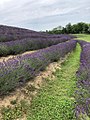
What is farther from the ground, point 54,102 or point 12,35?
point 12,35

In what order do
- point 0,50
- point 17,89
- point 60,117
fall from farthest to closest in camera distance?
point 0,50 < point 17,89 < point 60,117

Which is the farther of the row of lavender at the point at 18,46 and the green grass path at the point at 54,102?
the row of lavender at the point at 18,46

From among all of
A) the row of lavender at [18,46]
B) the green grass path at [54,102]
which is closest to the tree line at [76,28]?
the row of lavender at [18,46]

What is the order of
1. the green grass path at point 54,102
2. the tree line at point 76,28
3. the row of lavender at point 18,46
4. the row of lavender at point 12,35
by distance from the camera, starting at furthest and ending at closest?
the tree line at point 76,28, the row of lavender at point 12,35, the row of lavender at point 18,46, the green grass path at point 54,102

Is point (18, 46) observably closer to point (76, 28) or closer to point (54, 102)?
point (54, 102)

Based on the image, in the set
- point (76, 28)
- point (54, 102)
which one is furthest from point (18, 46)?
point (76, 28)

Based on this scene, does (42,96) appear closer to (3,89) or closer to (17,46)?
(3,89)

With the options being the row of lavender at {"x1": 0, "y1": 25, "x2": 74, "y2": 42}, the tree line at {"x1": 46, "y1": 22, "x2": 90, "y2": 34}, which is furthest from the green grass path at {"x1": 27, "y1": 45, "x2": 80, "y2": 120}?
the tree line at {"x1": 46, "y1": 22, "x2": 90, "y2": 34}

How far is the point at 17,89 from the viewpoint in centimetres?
584

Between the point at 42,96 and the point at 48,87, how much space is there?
83 centimetres

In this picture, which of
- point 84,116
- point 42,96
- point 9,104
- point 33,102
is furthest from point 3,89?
point 84,116

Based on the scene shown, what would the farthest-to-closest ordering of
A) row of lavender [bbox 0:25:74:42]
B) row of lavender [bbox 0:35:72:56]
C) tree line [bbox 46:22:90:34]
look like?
tree line [bbox 46:22:90:34] < row of lavender [bbox 0:25:74:42] < row of lavender [bbox 0:35:72:56]

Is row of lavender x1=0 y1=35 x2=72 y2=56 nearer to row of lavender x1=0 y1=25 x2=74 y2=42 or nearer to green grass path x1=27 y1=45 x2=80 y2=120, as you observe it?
row of lavender x1=0 y1=25 x2=74 y2=42

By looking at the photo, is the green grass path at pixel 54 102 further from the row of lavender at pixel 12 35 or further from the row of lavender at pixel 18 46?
the row of lavender at pixel 12 35
